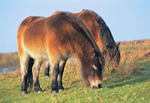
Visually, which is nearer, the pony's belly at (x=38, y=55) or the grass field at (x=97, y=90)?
the grass field at (x=97, y=90)

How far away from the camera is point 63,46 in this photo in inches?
325

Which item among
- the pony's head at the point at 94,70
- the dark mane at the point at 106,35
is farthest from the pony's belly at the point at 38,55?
the dark mane at the point at 106,35

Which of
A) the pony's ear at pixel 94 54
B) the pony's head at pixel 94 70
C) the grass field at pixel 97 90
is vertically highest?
the pony's ear at pixel 94 54

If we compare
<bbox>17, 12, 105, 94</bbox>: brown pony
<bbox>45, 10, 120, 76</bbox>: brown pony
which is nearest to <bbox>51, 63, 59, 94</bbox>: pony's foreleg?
<bbox>17, 12, 105, 94</bbox>: brown pony

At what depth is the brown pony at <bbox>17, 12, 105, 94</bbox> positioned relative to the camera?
26.7ft

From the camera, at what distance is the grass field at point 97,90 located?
7.21 meters

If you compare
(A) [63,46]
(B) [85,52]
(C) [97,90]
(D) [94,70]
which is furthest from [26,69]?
(C) [97,90]

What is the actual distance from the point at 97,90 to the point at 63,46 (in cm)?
143

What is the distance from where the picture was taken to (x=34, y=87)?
9.83 m

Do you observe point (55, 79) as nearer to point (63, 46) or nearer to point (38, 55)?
point (63, 46)

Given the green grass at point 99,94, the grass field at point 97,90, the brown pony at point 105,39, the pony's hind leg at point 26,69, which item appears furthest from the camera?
the brown pony at point 105,39

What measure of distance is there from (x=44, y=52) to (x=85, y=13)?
338 cm

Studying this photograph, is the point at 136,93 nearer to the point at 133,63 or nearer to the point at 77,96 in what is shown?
the point at 77,96

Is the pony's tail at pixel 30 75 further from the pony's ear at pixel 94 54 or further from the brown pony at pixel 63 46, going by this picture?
the pony's ear at pixel 94 54
